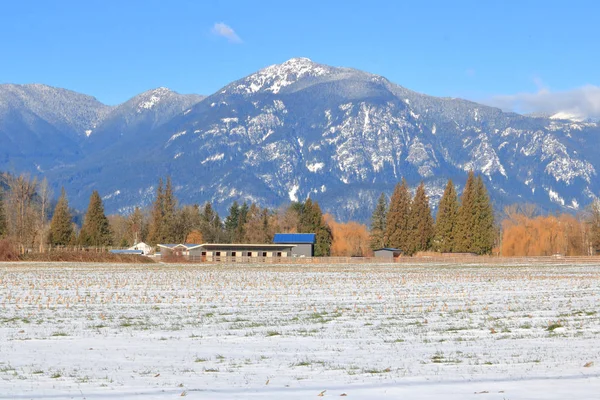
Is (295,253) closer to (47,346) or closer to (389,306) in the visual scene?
(389,306)

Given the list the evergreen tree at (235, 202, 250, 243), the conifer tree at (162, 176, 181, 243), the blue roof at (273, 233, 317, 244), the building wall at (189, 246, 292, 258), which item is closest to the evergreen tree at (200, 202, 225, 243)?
the evergreen tree at (235, 202, 250, 243)

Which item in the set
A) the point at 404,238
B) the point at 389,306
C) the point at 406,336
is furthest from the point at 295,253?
the point at 406,336

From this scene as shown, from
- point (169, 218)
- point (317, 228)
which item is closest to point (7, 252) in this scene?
point (169, 218)

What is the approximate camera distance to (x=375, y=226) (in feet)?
543

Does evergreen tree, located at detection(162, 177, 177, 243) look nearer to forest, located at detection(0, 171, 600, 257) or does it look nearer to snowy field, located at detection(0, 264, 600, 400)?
forest, located at detection(0, 171, 600, 257)

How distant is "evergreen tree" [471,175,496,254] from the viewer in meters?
132

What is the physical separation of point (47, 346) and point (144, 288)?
2403 cm

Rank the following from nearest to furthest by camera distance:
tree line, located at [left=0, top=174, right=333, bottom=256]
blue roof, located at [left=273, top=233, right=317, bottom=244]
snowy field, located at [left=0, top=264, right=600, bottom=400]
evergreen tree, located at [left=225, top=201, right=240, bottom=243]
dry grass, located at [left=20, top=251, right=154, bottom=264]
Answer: snowy field, located at [left=0, top=264, right=600, bottom=400]
dry grass, located at [left=20, top=251, right=154, bottom=264]
tree line, located at [left=0, top=174, right=333, bottom=256]
blue roof, located at [left=273, top=233, right=317, bottom=244]
evergreen tree, located at [left=225, top=201, right=240, bottom=243]

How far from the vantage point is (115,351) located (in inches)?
734

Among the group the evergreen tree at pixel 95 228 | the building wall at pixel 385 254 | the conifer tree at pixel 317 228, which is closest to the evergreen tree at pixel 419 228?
the building wall at pixel 385 254

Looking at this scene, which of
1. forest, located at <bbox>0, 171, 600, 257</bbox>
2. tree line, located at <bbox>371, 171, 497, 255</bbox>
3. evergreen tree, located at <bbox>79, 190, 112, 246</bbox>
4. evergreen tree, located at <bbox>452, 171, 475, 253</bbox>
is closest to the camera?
evergreen tree, located at <bbox>452, 171, 475, 253</bbox>

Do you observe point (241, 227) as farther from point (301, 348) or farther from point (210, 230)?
point (301, 348)

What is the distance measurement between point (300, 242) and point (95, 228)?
39.8 metres

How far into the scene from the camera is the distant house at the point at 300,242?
142625 millimetres
